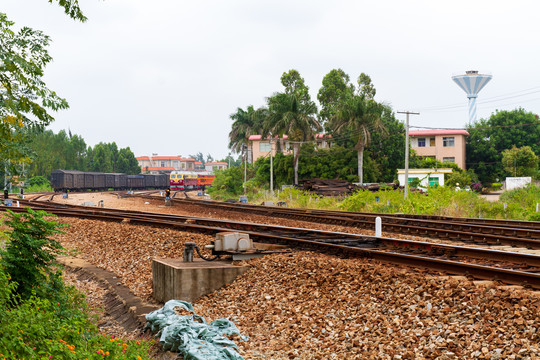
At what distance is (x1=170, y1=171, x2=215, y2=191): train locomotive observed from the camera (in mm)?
74938

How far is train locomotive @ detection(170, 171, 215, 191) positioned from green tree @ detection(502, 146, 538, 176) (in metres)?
40.5

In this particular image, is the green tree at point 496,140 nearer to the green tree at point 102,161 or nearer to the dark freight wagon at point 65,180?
the dark freight wagon at point 65,180

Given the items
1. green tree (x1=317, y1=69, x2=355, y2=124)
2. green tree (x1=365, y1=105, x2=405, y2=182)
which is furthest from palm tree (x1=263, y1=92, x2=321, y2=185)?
green tree (x1=317, y1=69, x2=355, y2=124)

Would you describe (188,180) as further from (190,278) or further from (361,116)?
(190,278)

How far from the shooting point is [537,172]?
62.6 metres

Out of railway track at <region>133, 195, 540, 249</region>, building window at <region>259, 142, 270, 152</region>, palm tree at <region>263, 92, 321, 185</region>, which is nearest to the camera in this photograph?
railway track at <region>133, 195, 540, 249</region>

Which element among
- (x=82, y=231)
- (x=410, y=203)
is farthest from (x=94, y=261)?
(x=410, y=203)

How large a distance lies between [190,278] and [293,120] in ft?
144

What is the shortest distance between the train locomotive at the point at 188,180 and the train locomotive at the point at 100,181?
28.2 ft

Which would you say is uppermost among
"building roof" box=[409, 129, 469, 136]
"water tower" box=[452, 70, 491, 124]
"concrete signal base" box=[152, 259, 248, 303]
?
"water tower" box=[452, 70, 491, 124]

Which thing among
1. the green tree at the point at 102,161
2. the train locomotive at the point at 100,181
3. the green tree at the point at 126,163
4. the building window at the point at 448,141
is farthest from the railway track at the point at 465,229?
the green tree at the point at 126,163

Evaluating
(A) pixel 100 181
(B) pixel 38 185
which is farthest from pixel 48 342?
(B) pixel 38 185

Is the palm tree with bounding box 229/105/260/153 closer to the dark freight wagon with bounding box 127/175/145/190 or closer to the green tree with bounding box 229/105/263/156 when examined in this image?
the green tree with bounding box 229/105/263/156

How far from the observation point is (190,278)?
10062 mm
